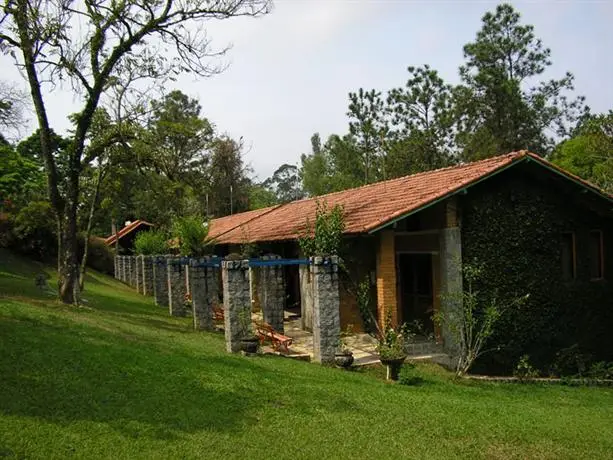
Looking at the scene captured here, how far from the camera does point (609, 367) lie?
1325cm

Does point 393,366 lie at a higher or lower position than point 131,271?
lower

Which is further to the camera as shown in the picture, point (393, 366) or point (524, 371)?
point (524, 371)

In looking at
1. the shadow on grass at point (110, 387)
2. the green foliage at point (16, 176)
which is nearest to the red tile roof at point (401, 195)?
the shadow on grass at point (110, 387)

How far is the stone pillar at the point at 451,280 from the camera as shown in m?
12.4

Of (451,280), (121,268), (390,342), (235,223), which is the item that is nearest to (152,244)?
(235,223)

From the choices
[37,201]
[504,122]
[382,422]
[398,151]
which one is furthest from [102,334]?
[504,122]

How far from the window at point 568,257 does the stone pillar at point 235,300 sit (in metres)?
8.08

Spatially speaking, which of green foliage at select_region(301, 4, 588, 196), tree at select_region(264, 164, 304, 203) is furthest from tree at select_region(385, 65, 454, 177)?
tree at select_region(264, 164, 304, 203)

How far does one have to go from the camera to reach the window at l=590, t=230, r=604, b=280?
14.4 metres

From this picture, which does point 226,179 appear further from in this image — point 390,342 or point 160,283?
point 390,342

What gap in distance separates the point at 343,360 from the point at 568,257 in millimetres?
6852

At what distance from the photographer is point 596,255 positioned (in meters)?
14.5

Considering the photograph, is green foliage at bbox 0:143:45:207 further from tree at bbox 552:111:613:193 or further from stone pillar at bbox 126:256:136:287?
tree at bbox 552:111:613:193

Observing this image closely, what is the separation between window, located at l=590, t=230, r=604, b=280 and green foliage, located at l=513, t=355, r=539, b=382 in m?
3.48
